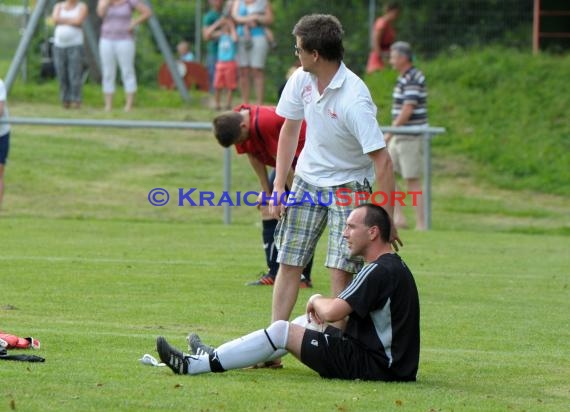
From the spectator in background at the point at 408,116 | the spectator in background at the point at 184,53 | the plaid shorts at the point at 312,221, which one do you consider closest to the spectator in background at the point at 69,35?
A: the spectator in background at the point at 184,53

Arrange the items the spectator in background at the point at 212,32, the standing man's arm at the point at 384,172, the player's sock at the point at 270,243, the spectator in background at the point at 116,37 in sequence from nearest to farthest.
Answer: the standing man's arm at the point at 384,172
the player's sock at the point at 270,243
the spectator in background at the point at 116,37
the spectator in background at the point at 212,32

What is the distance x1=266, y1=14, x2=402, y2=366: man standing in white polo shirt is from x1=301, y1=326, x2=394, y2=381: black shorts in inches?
25.5

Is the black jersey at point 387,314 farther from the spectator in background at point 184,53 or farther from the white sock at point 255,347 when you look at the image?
the spectator in background at point 184,53

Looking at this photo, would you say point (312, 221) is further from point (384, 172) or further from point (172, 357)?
point (172, 357)

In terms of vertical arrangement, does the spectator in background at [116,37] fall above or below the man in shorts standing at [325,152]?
above

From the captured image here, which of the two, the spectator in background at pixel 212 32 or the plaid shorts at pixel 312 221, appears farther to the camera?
the spectator in background at pixel 212 32

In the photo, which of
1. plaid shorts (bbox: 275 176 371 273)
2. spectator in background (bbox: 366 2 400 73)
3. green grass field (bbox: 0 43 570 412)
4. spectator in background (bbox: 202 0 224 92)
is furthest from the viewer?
spectator in background (bbox: 366 2 400 73)

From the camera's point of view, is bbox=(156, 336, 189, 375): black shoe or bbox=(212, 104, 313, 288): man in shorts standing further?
bbox=(212, 104, 313, 288): man in shorts standing

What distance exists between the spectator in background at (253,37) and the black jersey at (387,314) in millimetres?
15646

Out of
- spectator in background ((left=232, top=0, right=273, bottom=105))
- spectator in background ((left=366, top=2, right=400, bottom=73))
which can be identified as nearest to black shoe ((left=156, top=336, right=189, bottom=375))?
spectator in background ((left=232, top=0, right=273, bottom=105))

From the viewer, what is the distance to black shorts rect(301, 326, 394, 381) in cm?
778

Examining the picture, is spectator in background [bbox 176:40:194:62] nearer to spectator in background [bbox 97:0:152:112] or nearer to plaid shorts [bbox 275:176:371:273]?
spectator in background [bbox 97:0:152:112]

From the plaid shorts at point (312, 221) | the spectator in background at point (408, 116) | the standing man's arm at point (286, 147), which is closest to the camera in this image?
the plaid shorts at point (312, 221)

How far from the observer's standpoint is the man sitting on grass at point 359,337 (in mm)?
7676
